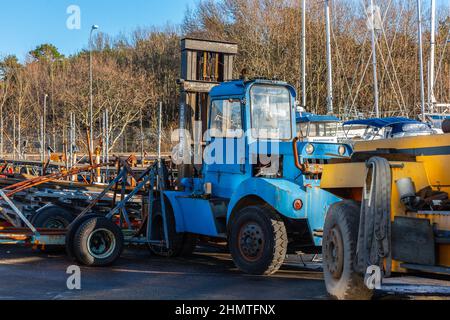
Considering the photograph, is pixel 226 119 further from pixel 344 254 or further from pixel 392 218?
pixel 392 218

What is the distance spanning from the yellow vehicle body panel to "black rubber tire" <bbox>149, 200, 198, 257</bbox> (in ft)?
17.0

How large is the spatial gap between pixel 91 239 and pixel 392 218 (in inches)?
234

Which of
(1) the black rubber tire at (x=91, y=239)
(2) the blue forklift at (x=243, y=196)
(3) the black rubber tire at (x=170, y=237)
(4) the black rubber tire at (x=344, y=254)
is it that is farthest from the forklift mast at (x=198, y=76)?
(4) the black rubber tire at (x=344, y=254)

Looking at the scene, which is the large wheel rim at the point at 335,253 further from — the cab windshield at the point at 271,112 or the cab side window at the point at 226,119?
the cab side window at the point at 226,119

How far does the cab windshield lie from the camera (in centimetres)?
1124

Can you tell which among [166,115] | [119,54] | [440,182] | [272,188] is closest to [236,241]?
[272,188]

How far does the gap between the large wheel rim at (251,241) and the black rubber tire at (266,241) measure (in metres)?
0.02

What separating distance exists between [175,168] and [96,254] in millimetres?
2842

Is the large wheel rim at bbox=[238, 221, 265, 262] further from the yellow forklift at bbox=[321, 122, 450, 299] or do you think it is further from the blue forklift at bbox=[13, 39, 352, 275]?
the yellow forklift at bbox=[321, 122, 450, 299]

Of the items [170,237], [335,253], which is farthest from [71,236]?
[335,253]

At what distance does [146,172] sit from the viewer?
1308 centimetres

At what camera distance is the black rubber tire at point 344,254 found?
7500 millimetres
